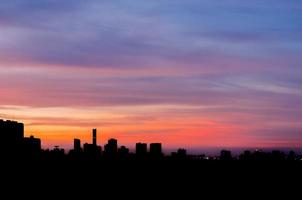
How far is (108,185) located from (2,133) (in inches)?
1375

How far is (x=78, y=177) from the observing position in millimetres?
187000

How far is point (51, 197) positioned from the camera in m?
162

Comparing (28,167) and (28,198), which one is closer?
(28,198)

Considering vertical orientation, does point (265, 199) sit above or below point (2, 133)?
below

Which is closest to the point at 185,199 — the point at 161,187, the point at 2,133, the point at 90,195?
the point at 161,187

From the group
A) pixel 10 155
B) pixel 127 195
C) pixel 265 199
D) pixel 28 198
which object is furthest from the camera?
pixel 265 199

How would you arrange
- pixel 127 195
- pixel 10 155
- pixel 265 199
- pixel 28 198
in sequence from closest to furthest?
pixel 28 198 → pixel 10 155 → pixel 127 195 → pixel 265 199

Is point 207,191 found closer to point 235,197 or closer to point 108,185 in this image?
point 235,197

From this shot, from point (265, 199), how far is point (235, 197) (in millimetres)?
7823

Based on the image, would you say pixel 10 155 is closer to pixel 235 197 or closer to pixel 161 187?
pixel 161 187

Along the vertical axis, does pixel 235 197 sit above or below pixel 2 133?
below

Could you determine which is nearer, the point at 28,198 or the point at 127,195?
the point at 28,198

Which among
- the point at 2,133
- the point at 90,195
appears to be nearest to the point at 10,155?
the point at 2,133

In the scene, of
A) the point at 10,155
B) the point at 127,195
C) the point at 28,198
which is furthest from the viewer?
the point at 127,195
